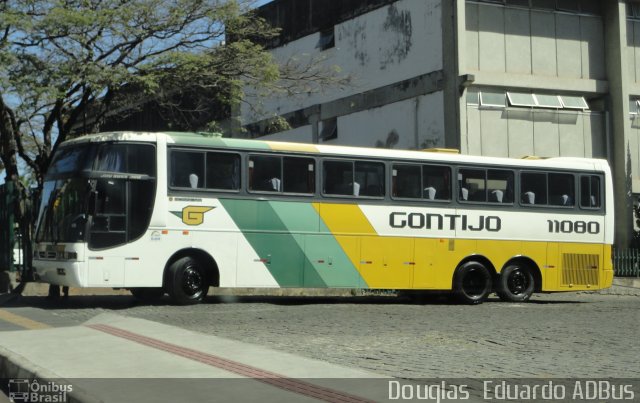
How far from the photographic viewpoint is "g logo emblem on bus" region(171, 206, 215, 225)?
1767 cm

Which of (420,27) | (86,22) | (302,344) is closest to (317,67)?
(420,27)

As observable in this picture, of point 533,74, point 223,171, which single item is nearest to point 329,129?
point 533,74

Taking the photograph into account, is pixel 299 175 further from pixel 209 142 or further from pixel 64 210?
pixel 64 210

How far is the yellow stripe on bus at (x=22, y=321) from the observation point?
44.8 feet

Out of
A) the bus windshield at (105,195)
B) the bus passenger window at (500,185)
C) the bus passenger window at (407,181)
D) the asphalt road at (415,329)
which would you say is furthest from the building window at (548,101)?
the bus windshield at (105,195)

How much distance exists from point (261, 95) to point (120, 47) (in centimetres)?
424

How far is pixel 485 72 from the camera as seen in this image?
28.2 metres

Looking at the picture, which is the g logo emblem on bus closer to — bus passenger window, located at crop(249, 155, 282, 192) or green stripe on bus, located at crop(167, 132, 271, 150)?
bus passenger window, located at crop(249, 155, 282, 192)

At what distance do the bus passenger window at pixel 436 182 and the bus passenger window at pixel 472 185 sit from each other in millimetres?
340

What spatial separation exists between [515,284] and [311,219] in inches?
215

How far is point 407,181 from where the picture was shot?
65.0 feet

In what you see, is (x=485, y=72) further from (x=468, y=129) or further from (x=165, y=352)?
(x=165, y=352)

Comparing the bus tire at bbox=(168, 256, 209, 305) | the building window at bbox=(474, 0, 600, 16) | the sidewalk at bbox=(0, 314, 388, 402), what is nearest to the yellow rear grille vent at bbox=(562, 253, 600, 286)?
the bus tire at bbox=(168, 256, 209, 305)

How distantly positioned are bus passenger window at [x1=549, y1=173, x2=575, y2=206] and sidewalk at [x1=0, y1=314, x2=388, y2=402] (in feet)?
38.7
